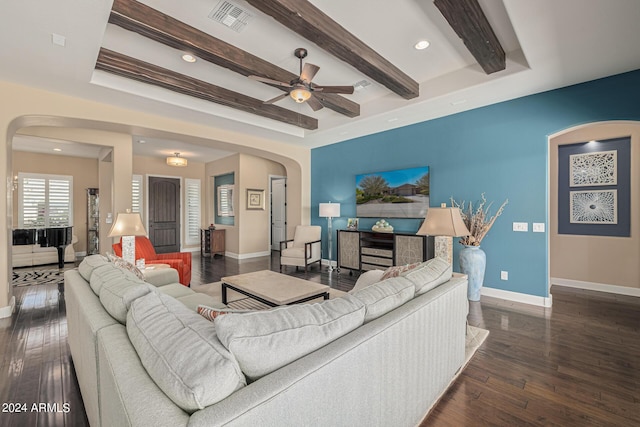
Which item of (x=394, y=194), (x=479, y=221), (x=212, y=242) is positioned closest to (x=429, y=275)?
(x=479, y=221)

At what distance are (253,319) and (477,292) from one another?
150 inches

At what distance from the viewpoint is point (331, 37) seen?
8.52 ft

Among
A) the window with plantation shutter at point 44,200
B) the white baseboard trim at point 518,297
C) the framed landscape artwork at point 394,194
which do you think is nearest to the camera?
the white baseboard trim at point 518,297

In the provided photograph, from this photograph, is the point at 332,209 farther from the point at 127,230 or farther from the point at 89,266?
the point at 89,266

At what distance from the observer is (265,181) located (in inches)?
312

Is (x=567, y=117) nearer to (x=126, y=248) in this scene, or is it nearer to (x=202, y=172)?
(x=126, y=248)

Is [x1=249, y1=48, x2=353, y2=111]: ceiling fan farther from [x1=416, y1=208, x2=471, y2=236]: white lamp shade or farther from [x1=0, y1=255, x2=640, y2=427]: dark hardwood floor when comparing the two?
[x1=0, y1=255, x2=640, y2=427]: dark hardwood floor

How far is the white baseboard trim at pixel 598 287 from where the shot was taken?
4.08 m

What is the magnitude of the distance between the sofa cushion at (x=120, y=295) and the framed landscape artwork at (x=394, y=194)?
4.27 m

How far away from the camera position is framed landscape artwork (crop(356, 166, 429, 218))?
4828 millimetres

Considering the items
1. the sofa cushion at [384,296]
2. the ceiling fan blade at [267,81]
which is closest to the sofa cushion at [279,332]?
the sofa cushion at [384,296]

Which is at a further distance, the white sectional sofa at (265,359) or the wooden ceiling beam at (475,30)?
the wooden ceiling beam at (475,30)

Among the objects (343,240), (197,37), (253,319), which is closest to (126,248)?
(197,37)

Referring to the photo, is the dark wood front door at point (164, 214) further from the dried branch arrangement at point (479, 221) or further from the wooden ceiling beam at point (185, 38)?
the dried branch arrangement at point (479, 221)
